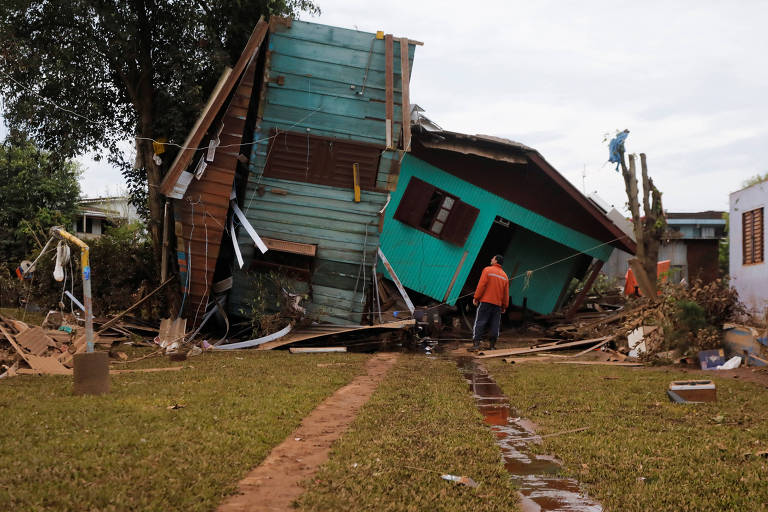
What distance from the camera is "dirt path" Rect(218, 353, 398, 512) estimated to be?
450 cm

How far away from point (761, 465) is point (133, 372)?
8.54 m

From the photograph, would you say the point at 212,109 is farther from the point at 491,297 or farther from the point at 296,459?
the point at 296,459

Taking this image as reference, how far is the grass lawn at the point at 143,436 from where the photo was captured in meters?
4.43

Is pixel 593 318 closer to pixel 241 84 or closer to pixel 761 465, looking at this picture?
pixel 241 84

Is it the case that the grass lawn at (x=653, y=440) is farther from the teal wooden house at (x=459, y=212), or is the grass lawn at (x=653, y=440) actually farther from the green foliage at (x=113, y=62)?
the green foliage at (x=113, y=62)

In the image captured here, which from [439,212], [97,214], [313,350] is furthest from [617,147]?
[97,214]

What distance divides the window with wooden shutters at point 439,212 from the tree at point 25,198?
17.3 meters

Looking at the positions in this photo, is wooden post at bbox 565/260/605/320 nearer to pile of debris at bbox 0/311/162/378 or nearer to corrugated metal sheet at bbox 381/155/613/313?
corrugated metal sheet at bbox 381/155/613/313

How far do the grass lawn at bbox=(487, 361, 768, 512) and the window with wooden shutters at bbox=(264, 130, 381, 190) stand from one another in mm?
7620

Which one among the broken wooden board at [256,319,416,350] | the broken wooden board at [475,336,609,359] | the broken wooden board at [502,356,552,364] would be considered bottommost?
the broken wooden board at [502,356,552,364]

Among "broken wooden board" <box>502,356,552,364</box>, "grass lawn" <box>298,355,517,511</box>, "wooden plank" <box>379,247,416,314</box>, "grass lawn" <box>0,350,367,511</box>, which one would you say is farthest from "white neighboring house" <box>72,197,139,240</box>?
"grass lawn" <box>298,355,517,511</box>

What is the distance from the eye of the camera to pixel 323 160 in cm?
1662

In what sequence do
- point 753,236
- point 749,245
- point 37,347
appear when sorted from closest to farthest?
point 37,347, point 753,236, point 749,245

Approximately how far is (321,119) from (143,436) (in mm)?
11687
